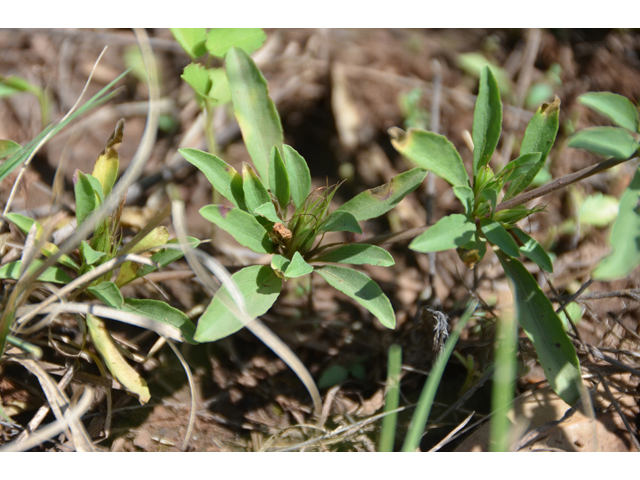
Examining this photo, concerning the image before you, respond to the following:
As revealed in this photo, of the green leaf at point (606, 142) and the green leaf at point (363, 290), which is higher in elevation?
the green leaf at point (606, 142)

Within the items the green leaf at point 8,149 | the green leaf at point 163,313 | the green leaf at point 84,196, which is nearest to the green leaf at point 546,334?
the green leaf at point 163,313

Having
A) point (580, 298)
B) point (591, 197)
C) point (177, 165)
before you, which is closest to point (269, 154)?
point (177, 165)

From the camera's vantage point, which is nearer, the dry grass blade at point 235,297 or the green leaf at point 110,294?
the dry grass blade at point 235,297

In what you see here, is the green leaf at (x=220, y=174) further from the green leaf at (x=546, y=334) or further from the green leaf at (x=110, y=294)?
the green leaf at (x=546, y=334)

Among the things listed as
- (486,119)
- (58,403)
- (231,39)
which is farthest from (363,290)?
(58,403)

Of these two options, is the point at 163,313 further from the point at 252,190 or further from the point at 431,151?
the point at 431,151

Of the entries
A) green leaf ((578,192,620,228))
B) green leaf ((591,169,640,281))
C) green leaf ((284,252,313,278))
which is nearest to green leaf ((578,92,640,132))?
green leaf ((591,169,640,281))
